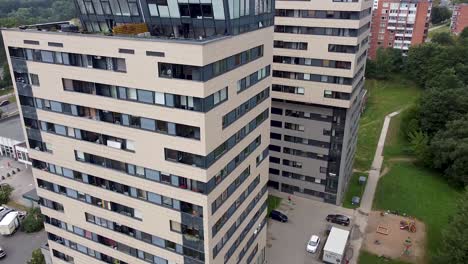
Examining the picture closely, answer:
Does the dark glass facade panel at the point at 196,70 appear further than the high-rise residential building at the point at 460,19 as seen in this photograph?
No

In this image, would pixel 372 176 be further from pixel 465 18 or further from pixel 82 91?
pixel 465 18

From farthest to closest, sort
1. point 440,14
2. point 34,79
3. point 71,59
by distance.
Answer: point 440,14, point 34,79, point 71,59

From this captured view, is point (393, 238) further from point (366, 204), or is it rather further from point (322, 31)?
point (322, 31)

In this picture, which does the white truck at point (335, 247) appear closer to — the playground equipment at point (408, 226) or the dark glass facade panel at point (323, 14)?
the playground equipment at point (408, 226)

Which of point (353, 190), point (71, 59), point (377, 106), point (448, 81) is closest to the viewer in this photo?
point (71, 59)

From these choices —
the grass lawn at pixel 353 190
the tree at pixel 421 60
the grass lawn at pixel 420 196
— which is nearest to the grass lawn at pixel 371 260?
the grass lawn at pixel 420 196

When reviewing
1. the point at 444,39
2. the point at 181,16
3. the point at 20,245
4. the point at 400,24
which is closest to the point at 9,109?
the point at 20,245

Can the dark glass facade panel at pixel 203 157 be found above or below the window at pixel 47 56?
below
